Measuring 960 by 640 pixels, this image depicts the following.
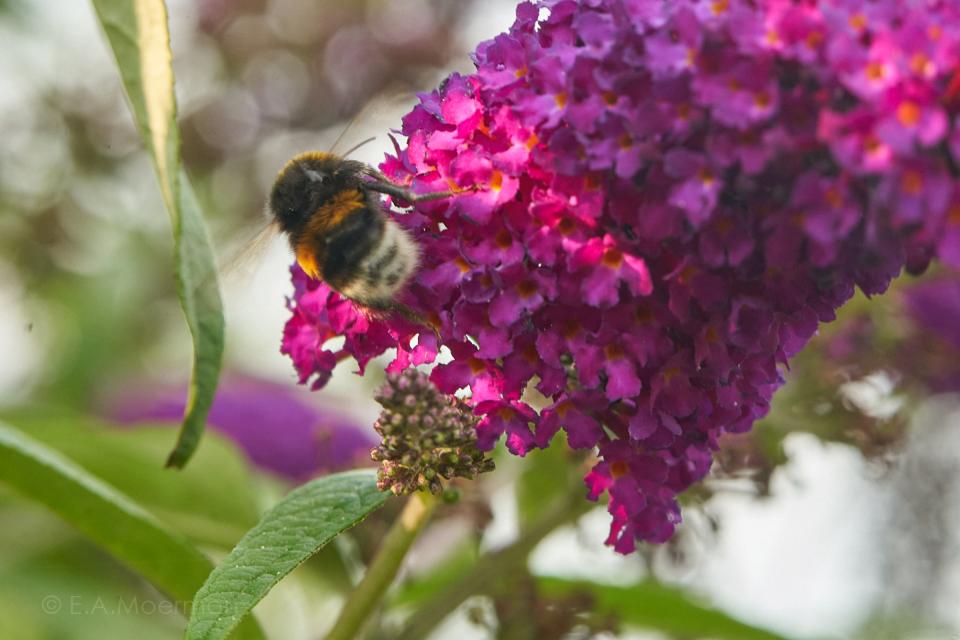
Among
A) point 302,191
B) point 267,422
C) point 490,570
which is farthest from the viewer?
point 267,422

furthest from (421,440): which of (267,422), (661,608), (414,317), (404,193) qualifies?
(267,422)

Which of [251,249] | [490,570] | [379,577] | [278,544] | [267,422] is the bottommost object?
[278,544]

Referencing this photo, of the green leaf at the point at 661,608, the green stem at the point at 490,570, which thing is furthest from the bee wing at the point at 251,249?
the green leaf at the point at 661,608

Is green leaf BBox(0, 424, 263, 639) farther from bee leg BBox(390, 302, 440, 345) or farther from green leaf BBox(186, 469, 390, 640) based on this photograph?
bee leg BBox(390, 302, 440, 345)

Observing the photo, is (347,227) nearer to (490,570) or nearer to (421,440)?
(421,440)

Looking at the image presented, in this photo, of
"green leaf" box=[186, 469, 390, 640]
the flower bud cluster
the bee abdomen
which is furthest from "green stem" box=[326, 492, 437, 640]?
the bee abdomen
